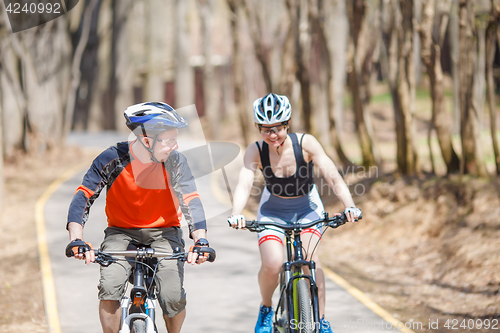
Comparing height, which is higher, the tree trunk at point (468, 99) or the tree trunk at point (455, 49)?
the tree trunk at point (455, 49)

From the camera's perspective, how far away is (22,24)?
17906mm

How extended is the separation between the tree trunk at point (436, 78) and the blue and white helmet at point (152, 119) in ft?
24.2

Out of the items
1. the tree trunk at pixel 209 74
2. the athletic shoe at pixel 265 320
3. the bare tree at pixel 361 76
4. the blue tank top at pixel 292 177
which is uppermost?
the tree trunk at pixel 209 74

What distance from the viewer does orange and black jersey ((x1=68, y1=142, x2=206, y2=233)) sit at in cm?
414

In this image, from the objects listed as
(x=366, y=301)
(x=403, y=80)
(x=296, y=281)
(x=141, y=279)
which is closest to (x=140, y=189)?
(x=141, y=279)

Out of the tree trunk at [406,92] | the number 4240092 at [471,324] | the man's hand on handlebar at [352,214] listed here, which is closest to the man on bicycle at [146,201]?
the man's hand on handlebar at [352,214]

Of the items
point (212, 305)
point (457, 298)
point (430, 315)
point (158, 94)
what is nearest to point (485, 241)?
point (457, 298)

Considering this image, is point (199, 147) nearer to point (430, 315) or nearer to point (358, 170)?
point (430, 315)

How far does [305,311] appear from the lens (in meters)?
4.30

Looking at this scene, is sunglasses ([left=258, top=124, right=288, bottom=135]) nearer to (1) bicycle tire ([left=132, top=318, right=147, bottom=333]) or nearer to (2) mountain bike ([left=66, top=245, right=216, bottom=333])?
(2) mountain bike ([left=66, top=245, right=216, bottom=333])

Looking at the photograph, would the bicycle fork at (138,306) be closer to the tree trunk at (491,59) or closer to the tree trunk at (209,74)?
the tree trunk at (491,59)

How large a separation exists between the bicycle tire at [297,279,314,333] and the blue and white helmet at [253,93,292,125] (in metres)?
1.39

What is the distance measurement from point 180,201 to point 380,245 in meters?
6.41

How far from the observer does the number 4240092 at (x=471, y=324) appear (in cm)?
591
